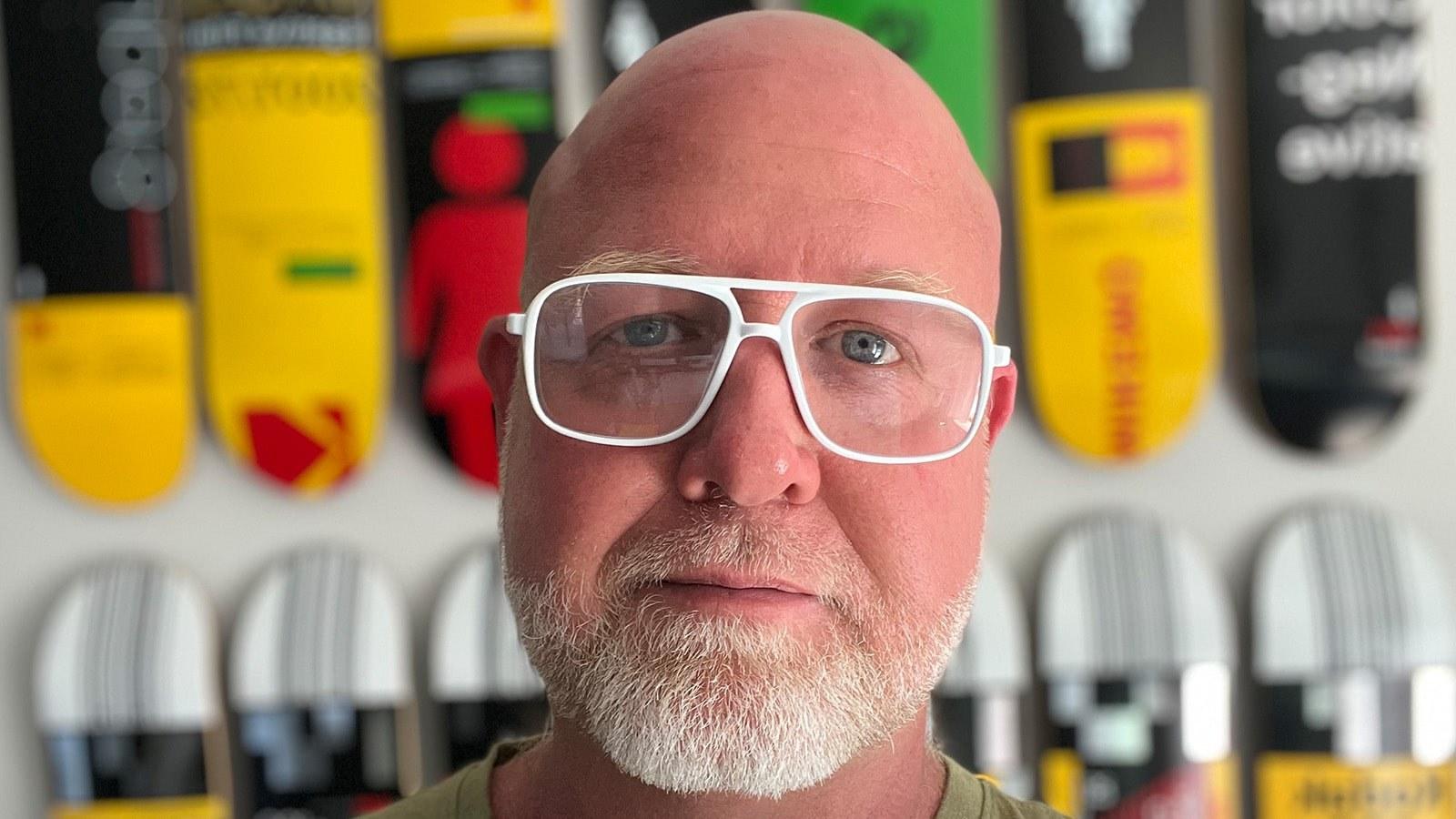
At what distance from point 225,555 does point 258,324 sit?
1.49 ft

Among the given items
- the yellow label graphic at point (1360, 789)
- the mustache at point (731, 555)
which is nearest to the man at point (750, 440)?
the mustache at point (731, 555)

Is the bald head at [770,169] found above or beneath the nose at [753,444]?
above

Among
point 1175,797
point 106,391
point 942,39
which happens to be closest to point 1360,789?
point 1175,797

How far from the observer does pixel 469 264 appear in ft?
7.71

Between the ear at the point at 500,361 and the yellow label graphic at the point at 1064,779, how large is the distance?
1.57 m

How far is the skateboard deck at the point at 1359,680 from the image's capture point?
2.24m

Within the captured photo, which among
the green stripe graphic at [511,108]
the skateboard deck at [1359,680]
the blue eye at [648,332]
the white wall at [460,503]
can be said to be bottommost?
the skateboard deck at [1359,680]

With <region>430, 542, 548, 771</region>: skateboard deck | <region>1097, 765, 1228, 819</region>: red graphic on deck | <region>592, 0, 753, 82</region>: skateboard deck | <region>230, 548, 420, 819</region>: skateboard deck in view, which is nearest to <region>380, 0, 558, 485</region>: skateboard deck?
<region>592, 0, 753, 82</region>: skateboard deck

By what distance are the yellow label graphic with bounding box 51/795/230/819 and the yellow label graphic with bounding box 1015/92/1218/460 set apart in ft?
5.55

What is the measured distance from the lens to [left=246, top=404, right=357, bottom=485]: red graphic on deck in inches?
92.9

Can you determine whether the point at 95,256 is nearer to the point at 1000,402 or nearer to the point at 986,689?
the point at 986,689

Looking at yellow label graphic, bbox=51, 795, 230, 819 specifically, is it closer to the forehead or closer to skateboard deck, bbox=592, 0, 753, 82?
skateboard deck, bbox=592, 0, 753, 82

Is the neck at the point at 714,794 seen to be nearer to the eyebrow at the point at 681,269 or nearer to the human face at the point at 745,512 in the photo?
the human face at the point at 745,512

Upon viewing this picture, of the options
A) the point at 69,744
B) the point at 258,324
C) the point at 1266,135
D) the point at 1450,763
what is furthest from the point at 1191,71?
the point at 69,744
